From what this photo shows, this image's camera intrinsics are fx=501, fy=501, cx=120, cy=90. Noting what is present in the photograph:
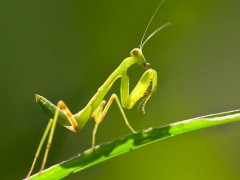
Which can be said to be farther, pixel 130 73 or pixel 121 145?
pixel 130 73

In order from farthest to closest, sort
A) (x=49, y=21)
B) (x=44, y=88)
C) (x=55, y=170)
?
1. (x=49, y=21)
2. (x=44, y=88)
3. (x=55, y=170)

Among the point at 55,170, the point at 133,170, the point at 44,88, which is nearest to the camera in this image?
the point at 55,170

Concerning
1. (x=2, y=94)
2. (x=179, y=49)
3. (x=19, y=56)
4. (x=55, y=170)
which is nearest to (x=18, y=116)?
(x=2, y=94)

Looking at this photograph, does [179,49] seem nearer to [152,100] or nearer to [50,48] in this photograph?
[152,100]

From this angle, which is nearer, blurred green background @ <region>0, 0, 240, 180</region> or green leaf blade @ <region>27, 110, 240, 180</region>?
green leaf blade @ <region>27, 110, 240, 180</region>

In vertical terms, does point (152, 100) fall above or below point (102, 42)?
below

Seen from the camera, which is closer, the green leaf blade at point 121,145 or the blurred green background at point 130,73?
the green leaf blade at point 121,145

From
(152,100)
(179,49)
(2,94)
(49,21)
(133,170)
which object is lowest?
(133,170)

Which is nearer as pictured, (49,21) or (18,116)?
(18,116)
